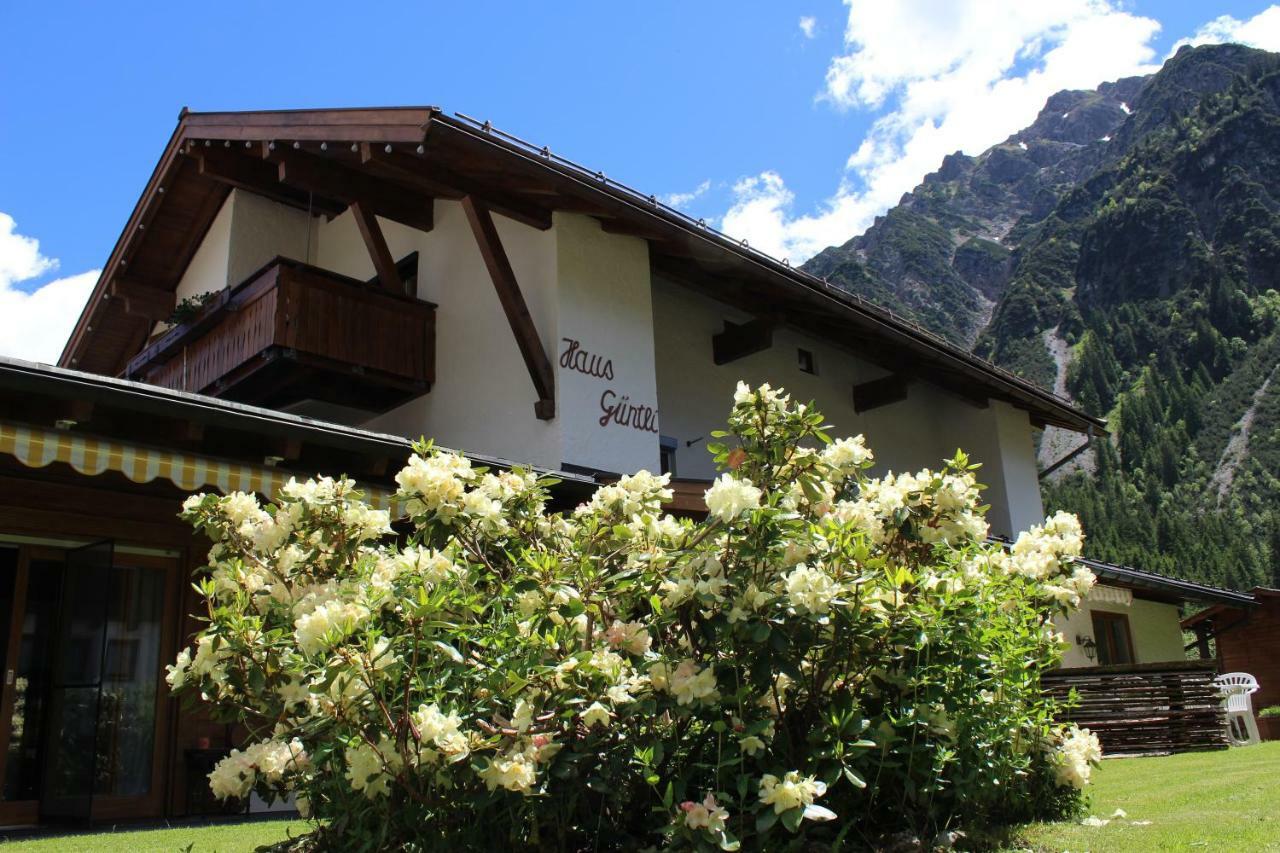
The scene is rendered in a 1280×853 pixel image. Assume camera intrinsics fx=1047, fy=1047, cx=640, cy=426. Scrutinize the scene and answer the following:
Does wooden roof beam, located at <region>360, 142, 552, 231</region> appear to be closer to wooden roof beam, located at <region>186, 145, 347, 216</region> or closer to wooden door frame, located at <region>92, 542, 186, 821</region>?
wooden roof beam, located at <region>186, 145, 347, 216</region>

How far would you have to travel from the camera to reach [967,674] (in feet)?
13.0

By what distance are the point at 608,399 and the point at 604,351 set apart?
546mm

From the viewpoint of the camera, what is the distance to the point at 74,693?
25.7 feet

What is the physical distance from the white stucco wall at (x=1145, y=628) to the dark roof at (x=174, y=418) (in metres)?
12.4

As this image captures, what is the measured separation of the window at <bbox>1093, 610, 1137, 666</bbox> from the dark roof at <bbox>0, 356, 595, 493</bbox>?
1357 centimetres

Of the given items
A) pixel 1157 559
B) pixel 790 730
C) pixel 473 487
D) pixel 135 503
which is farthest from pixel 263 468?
pixel 1157 559

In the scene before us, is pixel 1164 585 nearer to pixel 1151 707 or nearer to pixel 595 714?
pixel 1151 707

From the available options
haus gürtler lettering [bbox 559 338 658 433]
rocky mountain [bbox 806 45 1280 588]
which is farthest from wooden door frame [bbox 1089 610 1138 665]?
rocky mountain [bbox 806 45 1280 588]

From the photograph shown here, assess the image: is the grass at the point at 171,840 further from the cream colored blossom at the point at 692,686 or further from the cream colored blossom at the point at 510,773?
the cream colored blossom at the point at 692,686

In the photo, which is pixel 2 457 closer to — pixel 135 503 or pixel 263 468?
pixel 135 503

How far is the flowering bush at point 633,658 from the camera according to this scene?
136 inches

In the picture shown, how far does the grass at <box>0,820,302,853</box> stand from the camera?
5.54m

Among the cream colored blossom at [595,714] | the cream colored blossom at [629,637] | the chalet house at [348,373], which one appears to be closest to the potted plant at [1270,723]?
the chalet house at [348,373]

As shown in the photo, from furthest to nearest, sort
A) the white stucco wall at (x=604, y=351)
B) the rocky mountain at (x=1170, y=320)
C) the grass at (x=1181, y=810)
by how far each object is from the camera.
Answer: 1. the rocky mountain at (x=1170, y=320)
2. the white stucco wall at (x=604, y=351)
3. the grass at (x=1181, y=810)
